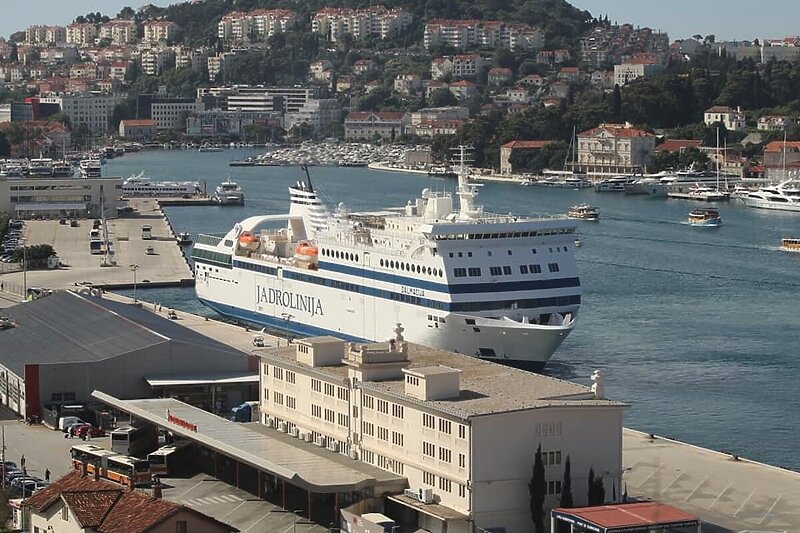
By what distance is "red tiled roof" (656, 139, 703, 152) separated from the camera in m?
63.9

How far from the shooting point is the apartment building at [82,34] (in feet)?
435

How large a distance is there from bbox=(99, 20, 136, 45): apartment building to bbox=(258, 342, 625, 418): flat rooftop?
371 feet

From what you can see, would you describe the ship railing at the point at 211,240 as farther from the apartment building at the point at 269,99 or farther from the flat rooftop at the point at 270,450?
the apartment building at the point at 269,99

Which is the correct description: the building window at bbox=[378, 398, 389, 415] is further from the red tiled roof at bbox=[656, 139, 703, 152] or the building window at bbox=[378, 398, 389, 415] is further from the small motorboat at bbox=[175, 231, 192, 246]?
the red tiled roof at bbox=[656, 139, 703, 152]

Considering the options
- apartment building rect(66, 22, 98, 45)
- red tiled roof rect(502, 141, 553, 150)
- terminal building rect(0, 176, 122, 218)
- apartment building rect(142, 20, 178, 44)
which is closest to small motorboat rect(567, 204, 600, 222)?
terminal building rect(0, 176, 122, 218)

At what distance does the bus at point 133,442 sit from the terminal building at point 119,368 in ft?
6.83

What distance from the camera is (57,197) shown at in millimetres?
45438

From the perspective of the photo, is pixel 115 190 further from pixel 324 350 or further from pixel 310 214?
pixel 324 350

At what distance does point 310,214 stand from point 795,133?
39.8 metres

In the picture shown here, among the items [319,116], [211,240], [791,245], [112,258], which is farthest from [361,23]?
[211,240]

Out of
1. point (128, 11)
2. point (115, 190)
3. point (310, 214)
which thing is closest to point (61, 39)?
point (128, 11)

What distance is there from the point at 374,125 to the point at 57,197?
44845 millimetres

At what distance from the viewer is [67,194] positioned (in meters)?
45.7

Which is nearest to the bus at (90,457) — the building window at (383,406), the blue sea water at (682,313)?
A: the building window at (383,406)
